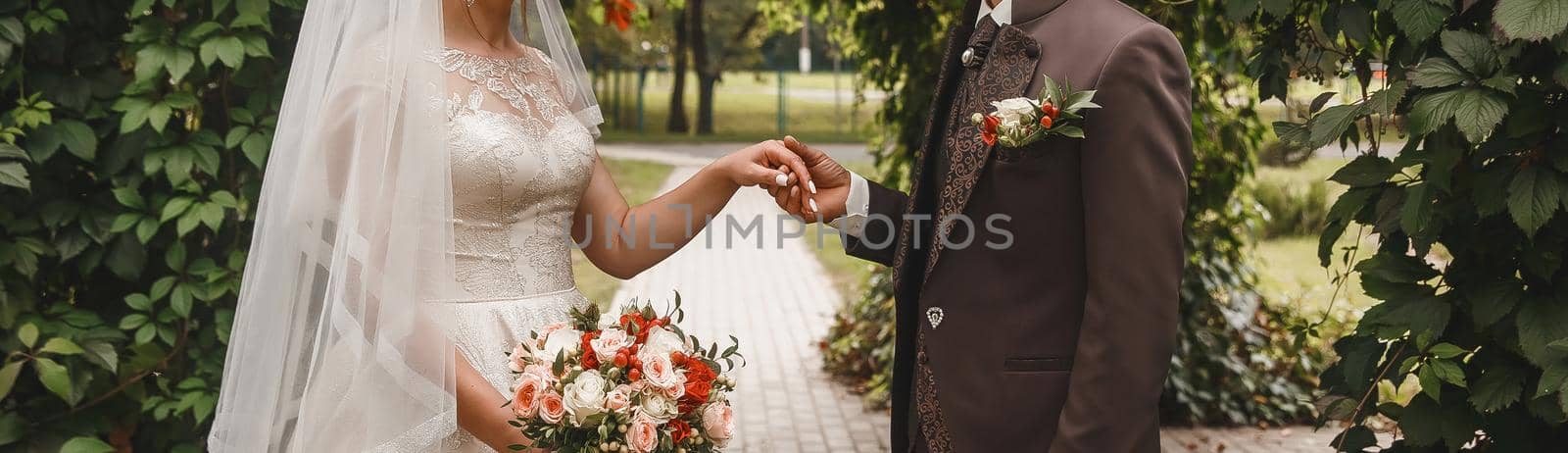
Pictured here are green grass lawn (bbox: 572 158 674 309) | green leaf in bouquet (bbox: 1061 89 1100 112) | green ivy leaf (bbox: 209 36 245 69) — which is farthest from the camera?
green grass lawn (bbox: 572 158 674 309)

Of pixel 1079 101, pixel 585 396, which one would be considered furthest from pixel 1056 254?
pixel 585 396

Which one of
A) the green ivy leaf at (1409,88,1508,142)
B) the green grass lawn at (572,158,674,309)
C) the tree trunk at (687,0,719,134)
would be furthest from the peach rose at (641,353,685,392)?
the tree trunk at (687,0,719,134)

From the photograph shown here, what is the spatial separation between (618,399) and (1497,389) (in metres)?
1.73

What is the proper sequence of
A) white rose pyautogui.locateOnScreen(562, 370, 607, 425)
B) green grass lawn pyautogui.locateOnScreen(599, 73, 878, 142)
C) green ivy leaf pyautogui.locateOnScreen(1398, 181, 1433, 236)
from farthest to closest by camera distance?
green grass lawn pyautogui.locateOnScreen(599, 73, 878, 142), green ivy leaf pyautogui.locateOnScreen(1398, 181, 1433, 236), white rose pyautogui.locateOnScreen(562, 370, 607, 425)

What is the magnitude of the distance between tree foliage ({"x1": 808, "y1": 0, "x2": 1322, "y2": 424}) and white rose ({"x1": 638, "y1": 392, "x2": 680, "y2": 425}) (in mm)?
4126

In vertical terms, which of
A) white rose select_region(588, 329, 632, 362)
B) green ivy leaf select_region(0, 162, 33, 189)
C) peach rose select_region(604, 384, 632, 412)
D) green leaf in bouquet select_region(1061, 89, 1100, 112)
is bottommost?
peach rose select_region(604, 384, 632, 412)

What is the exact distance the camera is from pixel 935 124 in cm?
252

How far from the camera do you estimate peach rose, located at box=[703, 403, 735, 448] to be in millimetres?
2328

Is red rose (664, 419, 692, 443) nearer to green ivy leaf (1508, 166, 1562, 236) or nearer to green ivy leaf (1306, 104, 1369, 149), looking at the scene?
green ivy leaf (1306, 104, 1369, 149)

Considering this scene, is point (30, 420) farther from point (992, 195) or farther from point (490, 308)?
point (992, 195)

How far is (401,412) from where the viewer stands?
2.48 m

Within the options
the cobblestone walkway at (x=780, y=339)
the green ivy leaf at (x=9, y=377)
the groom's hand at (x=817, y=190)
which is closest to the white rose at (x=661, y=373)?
the groom's hand at (x=817, y=190)

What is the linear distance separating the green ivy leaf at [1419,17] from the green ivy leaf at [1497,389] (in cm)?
68

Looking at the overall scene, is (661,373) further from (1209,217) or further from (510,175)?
(1209,217)
